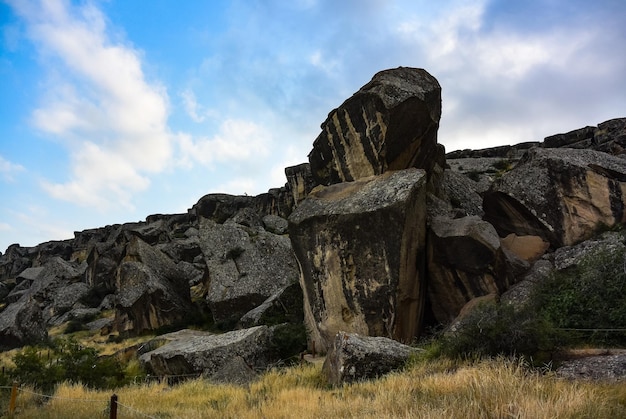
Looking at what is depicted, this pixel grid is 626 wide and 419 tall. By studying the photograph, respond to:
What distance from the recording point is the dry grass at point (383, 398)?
5.86m

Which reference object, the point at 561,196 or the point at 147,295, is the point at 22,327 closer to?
the point at 147,295

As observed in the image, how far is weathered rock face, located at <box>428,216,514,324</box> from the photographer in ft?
53.4

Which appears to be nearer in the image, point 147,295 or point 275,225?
point 147,295

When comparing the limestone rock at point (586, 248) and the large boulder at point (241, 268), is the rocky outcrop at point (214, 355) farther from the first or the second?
the limestone rock at point (586, 248)

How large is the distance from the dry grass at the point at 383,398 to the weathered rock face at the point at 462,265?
6.36 meters

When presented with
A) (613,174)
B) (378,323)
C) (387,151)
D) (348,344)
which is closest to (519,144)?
(613,174)

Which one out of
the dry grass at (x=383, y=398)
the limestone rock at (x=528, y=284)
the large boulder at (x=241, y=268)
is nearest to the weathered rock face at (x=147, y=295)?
the large boulder at (x=241, y=268)

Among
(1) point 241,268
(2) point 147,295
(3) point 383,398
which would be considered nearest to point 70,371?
(3) point 383,398

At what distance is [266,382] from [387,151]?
428 inches

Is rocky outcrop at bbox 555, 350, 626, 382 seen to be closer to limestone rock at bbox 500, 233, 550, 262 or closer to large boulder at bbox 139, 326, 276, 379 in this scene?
large boulder at bbox 139, 326, 276, 379

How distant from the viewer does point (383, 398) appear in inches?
297

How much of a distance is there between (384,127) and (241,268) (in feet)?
38.0

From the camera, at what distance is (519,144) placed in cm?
6228

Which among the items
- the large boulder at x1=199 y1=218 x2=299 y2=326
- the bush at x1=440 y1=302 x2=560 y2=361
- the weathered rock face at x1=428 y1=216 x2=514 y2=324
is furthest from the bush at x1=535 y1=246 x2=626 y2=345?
the large boulder at x1=199 y1=218 x2=299 y2=326
